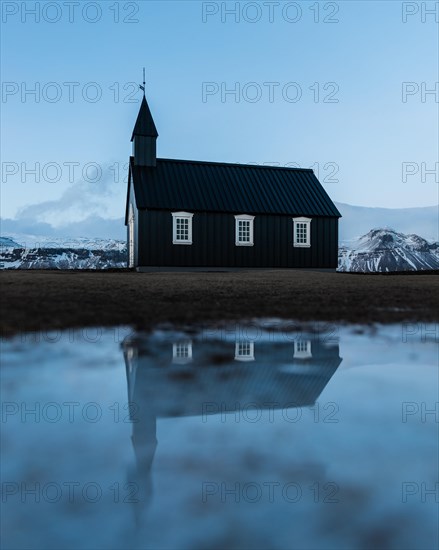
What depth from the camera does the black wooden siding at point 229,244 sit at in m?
26.3

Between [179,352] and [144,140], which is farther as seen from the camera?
[144,140]

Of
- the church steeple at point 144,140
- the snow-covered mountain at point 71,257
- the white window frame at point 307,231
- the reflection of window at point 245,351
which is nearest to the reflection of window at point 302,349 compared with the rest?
the reflection of window at point 245,351

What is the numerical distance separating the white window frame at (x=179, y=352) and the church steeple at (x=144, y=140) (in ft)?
85.2

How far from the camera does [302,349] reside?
3.73m

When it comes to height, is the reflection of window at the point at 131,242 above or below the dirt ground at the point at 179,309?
above

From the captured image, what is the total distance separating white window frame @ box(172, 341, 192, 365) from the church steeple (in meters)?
26.0

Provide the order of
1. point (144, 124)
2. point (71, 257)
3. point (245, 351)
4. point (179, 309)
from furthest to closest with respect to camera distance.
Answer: point (71, 257) < point (144, 124) < point (179, 309) < point (245, 351)

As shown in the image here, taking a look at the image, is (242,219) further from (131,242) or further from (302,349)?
(302,349)

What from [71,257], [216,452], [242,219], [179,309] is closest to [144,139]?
[242,219]

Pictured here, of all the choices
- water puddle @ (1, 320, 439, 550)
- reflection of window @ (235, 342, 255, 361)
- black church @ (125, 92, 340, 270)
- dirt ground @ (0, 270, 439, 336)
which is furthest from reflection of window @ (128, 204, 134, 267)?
water puddle @ (1, 320, 439, 550)

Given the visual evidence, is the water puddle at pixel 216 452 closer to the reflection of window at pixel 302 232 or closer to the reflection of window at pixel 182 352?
the reflection of window at pixel 182 352

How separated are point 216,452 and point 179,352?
1424 millimetres

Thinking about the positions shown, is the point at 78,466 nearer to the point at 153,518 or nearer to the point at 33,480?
the point at 33,480

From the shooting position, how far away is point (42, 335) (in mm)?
3955
